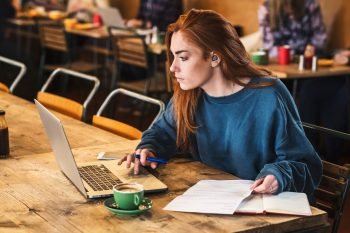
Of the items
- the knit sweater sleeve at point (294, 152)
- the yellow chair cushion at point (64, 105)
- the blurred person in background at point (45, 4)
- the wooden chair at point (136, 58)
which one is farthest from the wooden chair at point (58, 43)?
the knit sweater sleeve at point (294, 152)

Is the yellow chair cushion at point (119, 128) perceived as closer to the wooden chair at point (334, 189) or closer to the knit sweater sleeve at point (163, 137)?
the knit sweater sleeve at point (163, 137)

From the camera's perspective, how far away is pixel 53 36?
6.77 metres

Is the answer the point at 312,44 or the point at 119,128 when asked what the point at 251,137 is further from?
the point at 312,44

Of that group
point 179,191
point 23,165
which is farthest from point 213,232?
point 23,165

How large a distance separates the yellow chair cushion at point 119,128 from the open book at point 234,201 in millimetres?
871

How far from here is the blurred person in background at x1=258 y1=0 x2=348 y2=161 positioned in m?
4.99

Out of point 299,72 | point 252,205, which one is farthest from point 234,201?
point 299,72

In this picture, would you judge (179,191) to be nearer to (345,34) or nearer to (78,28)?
(345,34)

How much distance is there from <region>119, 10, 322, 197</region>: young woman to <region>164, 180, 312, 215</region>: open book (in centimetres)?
22

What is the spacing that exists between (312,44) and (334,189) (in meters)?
3.24

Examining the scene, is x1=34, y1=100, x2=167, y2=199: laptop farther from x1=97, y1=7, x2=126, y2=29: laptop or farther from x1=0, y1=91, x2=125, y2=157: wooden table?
x1=97, y1=7, x2=126, y2=29: laptop

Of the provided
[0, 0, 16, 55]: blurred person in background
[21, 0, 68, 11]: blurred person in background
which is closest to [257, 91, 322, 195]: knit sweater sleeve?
[0, 0, 16, 55]: blurred person in background

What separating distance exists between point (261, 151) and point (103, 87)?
4515 millimetres

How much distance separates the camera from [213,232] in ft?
5.98
